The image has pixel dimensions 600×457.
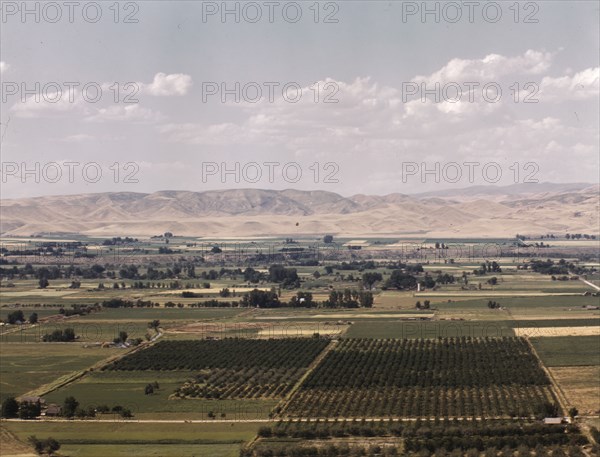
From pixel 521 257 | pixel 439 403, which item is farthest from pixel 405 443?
pixel 521 257

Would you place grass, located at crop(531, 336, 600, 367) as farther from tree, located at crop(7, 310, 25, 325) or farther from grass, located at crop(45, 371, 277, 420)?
tree, located at crop(7, 310, 25, 325)

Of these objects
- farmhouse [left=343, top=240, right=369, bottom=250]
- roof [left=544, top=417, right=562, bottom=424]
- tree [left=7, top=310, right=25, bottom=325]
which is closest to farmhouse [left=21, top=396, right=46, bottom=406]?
roof [left=544, top=417, right=562, bottom=424]

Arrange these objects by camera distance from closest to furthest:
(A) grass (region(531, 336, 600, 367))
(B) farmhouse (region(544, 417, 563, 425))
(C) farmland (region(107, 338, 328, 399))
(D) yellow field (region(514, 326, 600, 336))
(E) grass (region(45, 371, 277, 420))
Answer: (B) farmhouse (region(544, 417, 563, 425)) → (E) grass (region(45, 371, 277, 420)) → (C) farmland (region(107, 338, 328, 399)) → (A) grass (region(531, 336, 600, 367)) → (D) yellow field (region(514, 326, 600, 336))

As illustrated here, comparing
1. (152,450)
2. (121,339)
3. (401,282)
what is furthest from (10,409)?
(401,282)

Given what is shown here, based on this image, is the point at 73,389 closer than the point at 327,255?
Yes

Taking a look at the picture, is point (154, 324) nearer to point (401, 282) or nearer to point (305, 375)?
point (305, 375)

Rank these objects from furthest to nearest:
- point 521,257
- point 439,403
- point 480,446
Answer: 1. point 521,257
2. point 439,403
3. point 480,446

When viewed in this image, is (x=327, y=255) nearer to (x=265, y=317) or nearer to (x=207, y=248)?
(x=207, y=248)
